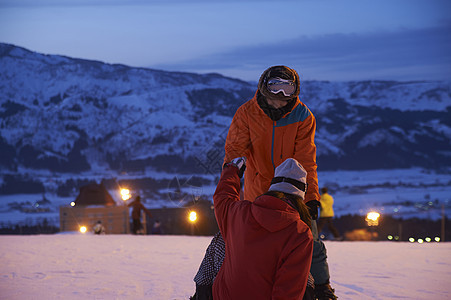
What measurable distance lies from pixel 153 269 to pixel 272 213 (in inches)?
186

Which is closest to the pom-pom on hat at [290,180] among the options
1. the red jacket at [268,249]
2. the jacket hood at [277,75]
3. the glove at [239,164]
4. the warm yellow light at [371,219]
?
the red jacket at [268,249]

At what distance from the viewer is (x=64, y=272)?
634 cm

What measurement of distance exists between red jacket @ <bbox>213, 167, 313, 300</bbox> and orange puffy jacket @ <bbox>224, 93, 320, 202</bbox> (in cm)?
86

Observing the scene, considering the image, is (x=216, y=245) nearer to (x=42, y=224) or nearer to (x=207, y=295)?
(x=207, y=295)

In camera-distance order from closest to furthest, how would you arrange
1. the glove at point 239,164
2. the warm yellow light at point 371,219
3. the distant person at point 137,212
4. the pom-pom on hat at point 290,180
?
the pom-pom on hat at point 290,180, the glove at point 239,164, the warm yellow light at point 371,219, the distant person at point 137,212

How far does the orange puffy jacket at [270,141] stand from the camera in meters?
3.40

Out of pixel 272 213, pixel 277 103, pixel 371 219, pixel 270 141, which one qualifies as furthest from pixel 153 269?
pixel 371 219

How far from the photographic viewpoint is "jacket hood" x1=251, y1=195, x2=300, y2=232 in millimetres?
2387

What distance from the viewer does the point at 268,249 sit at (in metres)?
2.46

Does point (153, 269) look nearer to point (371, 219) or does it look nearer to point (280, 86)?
point (280, 86)

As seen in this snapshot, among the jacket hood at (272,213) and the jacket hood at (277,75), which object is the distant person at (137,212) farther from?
the jacket hood at (272,213)

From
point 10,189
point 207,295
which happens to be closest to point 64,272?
point 207,295

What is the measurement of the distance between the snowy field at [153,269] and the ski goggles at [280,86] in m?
2.46

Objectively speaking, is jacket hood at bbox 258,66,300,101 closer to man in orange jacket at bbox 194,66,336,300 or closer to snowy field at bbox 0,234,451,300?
man in orange jacket at bbox 194,66,336,300
